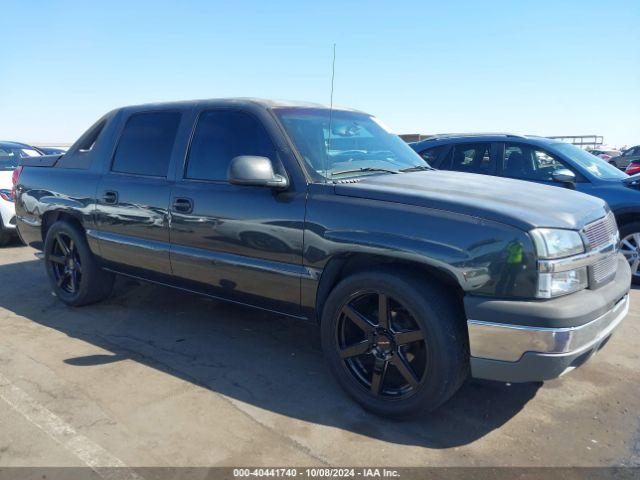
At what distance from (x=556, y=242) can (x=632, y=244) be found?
413 centimetres

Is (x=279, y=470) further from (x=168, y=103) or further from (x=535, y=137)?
(x=535, y=137)

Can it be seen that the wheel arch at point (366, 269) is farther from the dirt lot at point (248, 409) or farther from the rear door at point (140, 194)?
the rear door at point (140, 194)

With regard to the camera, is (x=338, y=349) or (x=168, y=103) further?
(x=168, y=103)

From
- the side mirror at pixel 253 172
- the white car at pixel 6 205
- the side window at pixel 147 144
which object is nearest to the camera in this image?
the side mirror at pixel 253 172

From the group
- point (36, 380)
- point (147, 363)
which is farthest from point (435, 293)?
point (36, 380)

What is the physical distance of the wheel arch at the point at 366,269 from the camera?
9.67 feet

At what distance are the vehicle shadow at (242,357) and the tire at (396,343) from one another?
6.9 inches

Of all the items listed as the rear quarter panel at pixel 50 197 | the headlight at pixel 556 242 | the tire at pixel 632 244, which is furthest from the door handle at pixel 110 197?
the tire at pixel 632 244

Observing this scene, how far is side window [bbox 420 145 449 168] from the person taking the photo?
688 centimetres

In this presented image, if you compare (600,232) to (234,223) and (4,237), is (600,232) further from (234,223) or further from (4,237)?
(4,237)

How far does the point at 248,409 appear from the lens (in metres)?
3.21

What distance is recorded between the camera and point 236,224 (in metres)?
3.64

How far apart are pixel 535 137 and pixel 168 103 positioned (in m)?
4.51

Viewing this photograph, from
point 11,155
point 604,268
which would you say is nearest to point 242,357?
point 604,268
